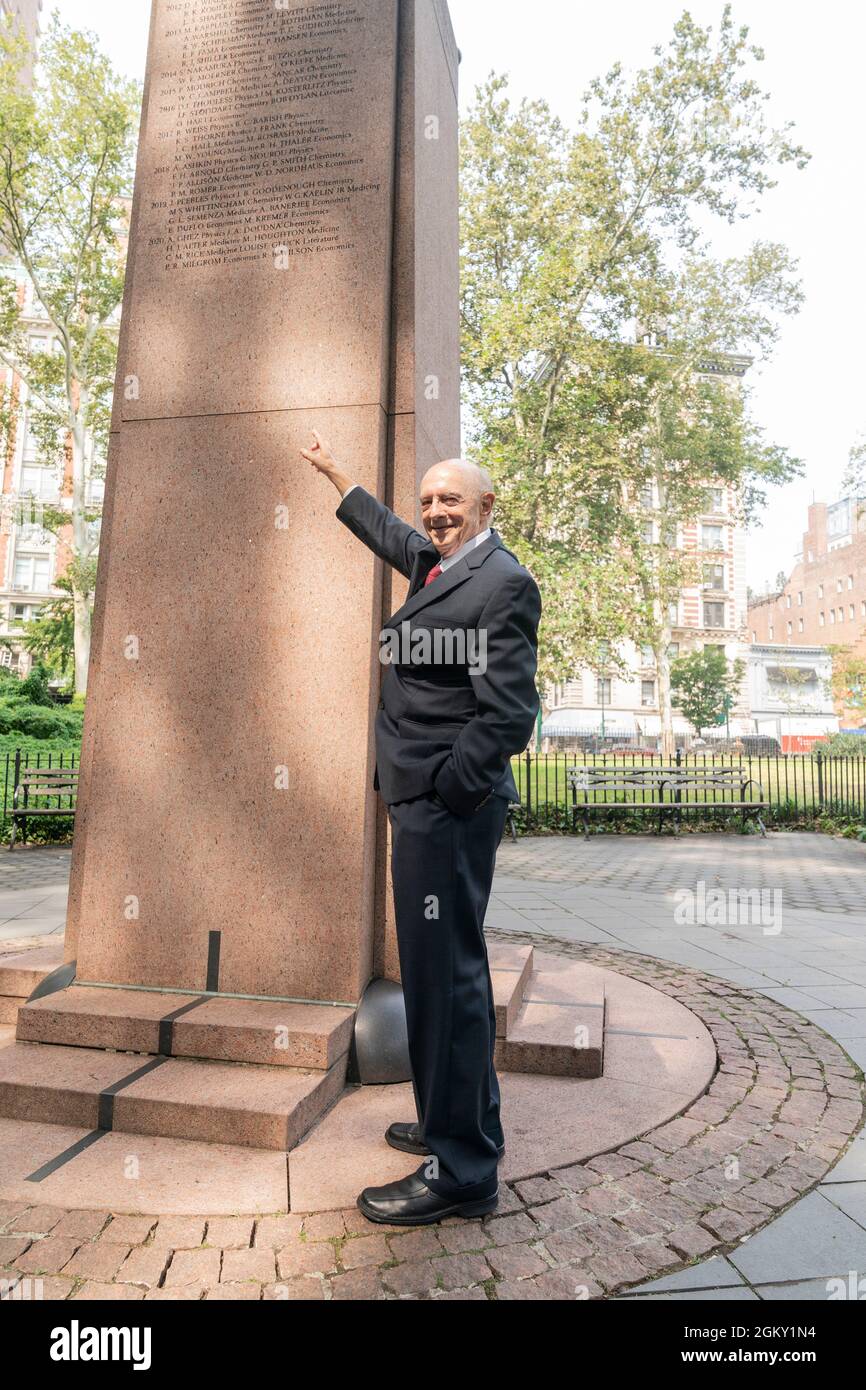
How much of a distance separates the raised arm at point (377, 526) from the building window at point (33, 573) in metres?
57.1

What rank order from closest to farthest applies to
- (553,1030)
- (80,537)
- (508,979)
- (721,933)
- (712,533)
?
(553,1030) → (508,979) → (721,933) → (80,537) → (712,533)

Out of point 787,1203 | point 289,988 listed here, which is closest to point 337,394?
point 289,988

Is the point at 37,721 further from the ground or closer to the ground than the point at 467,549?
further from the ground

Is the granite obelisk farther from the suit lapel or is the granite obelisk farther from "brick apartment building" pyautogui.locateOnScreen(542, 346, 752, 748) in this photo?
"brick apartment building" pyautogui.locateOnScreen(542, 346, 752, 748)

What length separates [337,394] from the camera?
403cm

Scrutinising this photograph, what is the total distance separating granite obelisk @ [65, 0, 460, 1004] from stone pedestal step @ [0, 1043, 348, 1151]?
19.3 inches

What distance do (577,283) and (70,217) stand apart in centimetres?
1493

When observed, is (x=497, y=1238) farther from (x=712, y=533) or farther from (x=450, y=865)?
(x=712, y=533)

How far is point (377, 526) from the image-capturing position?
328 cm

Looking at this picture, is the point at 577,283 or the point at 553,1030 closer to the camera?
the point at 553,1030

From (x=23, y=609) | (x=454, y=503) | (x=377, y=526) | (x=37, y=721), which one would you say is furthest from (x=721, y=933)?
(x=23, y=609)

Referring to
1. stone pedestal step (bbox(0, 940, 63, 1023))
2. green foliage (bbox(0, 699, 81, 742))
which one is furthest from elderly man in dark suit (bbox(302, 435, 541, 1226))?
green foliage (bbox(0, 699, 81, 742))
